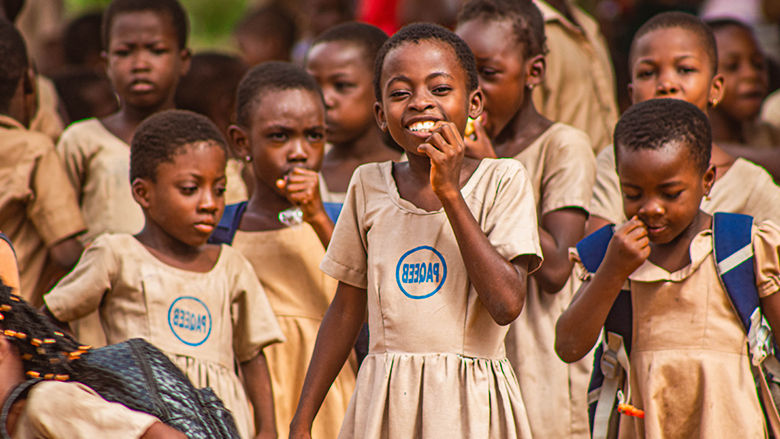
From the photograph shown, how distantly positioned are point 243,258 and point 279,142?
57cm

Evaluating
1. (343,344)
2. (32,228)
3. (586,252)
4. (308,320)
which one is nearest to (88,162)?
(32,228)

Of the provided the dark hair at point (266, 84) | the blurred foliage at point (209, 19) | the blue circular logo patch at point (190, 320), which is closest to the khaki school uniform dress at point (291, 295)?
the blue circular logo patch at point (190, 320)

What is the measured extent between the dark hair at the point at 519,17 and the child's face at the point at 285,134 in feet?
2.47

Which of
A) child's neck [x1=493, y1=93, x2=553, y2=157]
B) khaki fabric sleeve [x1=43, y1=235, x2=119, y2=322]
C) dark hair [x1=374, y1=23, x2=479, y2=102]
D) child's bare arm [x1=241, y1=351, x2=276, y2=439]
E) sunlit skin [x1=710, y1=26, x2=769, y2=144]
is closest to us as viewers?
dark hair [x1=374, y1=23, x2=479, y2=102]

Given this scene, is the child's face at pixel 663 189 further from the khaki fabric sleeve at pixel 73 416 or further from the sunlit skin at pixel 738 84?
the sunlit skin at pixel 738 84

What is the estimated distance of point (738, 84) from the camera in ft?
18.9

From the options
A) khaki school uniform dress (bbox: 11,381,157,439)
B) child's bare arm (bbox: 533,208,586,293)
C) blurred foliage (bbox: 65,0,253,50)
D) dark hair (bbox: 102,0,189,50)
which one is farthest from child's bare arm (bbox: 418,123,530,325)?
blurred foliage (bbox: 65,0,253,50)

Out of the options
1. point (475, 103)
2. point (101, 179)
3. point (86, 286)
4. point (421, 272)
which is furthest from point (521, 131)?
point (101, 179)

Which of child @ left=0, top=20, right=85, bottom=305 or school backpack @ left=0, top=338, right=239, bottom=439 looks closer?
school backpack @ left=0, top=338, right=239, bottom=439

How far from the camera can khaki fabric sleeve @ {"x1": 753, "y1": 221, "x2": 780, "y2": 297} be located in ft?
10.4

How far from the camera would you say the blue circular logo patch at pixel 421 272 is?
9.83ft

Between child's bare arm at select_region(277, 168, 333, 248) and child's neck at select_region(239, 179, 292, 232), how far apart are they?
0.32 metres

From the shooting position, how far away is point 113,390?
2471 mm

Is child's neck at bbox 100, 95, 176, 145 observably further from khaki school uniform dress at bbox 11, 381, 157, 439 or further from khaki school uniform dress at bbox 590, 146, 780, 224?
khaki school uniform dress at bbox 11, 381, 157, 439
